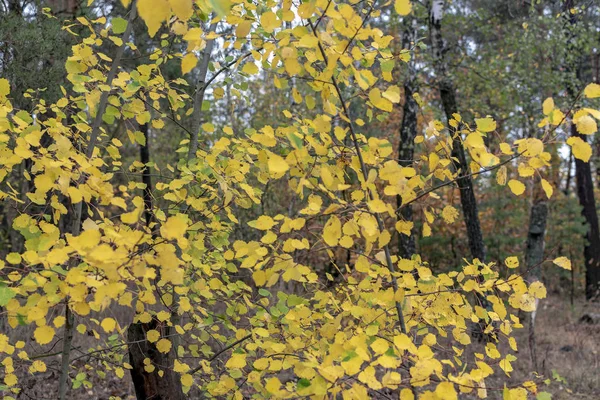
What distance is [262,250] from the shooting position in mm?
1193

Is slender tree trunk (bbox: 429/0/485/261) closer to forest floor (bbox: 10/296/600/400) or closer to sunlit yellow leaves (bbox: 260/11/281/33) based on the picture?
forest floor (bbox: 10/296/600/400)

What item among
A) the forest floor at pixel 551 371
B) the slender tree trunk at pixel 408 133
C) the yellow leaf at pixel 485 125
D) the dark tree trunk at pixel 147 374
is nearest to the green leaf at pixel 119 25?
the yellow leaf at pixel 485 125

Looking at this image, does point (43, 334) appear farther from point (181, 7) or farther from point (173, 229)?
point (181, 7)

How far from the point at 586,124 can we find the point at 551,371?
486cm

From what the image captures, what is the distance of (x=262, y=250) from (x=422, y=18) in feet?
19.7

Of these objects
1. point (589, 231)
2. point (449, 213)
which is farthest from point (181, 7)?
point (589, 231)

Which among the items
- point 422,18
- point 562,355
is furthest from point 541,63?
point 562,355

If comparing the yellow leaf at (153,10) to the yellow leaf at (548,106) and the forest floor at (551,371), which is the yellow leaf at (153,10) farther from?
the forest floor at (551,371)

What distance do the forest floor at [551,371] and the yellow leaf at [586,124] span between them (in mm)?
2127

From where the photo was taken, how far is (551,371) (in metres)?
5.05

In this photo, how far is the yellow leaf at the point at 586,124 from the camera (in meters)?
1.03

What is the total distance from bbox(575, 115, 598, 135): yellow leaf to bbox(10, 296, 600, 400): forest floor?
83.7 inches

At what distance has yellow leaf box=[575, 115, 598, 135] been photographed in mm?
1027

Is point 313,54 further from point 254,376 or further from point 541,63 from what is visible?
point 541,63
